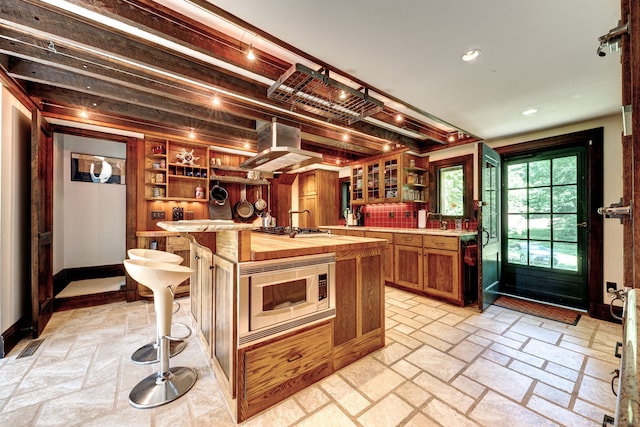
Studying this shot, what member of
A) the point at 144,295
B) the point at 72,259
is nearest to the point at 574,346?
the point at 144,295

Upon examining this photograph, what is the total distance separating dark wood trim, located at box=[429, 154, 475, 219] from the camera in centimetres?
404

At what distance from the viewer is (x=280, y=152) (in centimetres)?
285

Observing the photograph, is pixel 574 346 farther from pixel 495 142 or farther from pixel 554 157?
pixel 495 142

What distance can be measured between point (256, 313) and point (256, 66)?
6.22 ft

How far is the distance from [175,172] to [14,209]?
197 cm

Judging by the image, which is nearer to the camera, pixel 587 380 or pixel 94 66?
pixel 587 380

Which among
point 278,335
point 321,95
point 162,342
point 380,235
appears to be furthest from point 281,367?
point 380,235

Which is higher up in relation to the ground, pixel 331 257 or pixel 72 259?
pixel 331 257

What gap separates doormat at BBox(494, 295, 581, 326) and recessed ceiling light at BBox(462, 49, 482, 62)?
3138mm

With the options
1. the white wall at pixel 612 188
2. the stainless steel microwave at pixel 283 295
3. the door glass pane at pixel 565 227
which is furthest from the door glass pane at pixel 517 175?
the stainless steel microwave at pixel 283 295

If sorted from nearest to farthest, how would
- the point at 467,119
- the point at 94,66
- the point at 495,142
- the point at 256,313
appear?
the point at 256,313, the point at 94,66, the point at 467,119, the point at 495,142

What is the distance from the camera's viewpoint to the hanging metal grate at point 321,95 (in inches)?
79.8

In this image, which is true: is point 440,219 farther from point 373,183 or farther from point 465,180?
point 373,183

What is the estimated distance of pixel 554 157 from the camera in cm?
350
